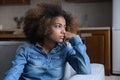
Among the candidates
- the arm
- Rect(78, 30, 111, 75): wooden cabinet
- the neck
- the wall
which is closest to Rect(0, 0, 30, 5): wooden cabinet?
the wall

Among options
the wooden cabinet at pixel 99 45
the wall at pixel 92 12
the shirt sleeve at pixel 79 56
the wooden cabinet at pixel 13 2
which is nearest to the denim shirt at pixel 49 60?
the shirt sleeve at pixel 79 56

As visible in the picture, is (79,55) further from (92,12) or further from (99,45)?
(92,12)

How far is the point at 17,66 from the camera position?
133cm

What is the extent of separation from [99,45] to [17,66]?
2609mm

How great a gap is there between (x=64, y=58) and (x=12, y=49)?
0.41 m

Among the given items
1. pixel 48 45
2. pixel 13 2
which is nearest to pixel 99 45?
pixel 13 2

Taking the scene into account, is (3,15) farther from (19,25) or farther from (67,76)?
(67,76)

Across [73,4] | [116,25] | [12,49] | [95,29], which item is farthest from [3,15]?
[12,49]

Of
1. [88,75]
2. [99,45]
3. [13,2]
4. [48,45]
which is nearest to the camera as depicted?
[88,75]

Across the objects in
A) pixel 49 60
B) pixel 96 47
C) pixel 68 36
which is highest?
pixel 68 36

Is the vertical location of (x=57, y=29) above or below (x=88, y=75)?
above

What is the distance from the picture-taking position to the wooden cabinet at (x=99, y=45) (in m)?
3.73

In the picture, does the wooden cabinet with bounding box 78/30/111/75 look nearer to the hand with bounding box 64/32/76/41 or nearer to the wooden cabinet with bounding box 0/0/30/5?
the wooden cabinet with bounding box 0/0/30/5

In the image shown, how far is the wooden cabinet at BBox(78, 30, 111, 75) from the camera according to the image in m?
3.73
